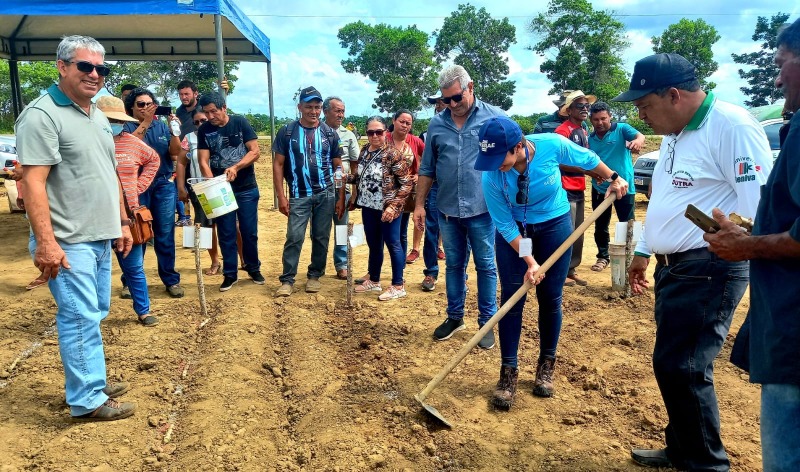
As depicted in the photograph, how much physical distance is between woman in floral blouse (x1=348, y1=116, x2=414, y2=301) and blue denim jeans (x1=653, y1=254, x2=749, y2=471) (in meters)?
3.03

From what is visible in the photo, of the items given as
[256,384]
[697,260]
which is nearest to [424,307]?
[256,384]

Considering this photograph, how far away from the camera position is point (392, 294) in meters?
5.60

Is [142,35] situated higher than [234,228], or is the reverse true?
[142,35]

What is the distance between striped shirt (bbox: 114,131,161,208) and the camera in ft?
15.5

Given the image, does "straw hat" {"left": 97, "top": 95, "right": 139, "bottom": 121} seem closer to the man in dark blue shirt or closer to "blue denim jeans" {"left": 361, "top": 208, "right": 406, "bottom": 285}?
"blue denim jeans" {"left": 361, "top": 208, "right": 406, "bottom": 285}

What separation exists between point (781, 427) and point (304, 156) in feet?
14.8

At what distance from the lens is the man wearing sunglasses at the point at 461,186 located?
13.8 feet

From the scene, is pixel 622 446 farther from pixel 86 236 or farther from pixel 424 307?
pixel 86 236

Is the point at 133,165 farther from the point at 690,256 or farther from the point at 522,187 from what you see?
the point at 690,256

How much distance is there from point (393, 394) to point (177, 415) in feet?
4.21

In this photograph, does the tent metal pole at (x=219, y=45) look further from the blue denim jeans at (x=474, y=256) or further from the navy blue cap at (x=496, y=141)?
the navy blue cap at (x=496, y=141)

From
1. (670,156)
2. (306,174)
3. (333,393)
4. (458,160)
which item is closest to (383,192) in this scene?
(306,174)

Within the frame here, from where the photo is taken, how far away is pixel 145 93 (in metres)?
5.43

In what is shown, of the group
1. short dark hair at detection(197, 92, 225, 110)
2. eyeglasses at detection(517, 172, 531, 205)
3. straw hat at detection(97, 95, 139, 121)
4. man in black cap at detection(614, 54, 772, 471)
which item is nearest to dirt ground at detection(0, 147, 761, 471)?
man in black cap at detection(614, 54, 772, 471)
